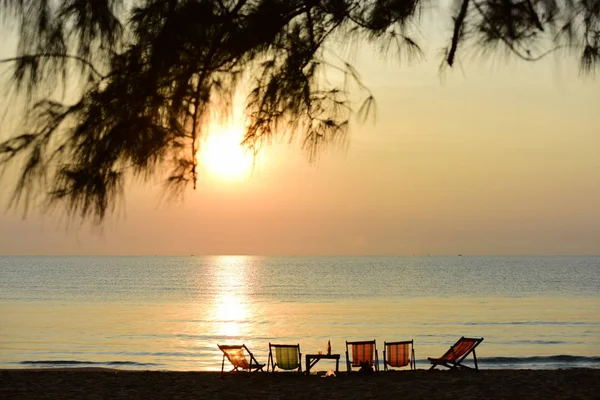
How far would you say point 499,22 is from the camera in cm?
480

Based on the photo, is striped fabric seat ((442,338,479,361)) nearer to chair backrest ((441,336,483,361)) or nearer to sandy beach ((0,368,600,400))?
chair backrest ((441,336,483,361))

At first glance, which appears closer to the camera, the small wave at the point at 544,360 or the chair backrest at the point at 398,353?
the chair backrest at the point at 398,353

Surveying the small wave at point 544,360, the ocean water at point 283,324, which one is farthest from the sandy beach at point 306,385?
the small wave at point 544,360

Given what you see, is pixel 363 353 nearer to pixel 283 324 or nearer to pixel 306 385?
pixel 306 385

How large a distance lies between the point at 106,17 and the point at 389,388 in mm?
7577

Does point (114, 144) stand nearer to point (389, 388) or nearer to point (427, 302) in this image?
point (389, 388)

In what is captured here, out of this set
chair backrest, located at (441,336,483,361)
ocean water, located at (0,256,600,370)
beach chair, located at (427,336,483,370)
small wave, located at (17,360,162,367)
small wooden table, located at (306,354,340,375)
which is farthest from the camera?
ocean water, located at (0,256,600,370)

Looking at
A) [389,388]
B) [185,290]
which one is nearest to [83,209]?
[389,388]

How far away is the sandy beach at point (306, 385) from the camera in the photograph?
1019 cm

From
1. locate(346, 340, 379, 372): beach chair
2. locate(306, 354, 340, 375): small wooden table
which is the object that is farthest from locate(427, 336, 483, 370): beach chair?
locate(306, 354, 340, 375): small wooden table

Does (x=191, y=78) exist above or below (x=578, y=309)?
above

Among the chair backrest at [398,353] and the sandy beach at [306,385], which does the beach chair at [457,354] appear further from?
the chair backrest at [398,353]

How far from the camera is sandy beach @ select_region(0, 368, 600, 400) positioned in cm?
1019

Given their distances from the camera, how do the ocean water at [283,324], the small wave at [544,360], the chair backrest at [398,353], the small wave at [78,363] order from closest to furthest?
the chair backrest at [398,353] → the small wave at [544,360] → the small wave at [78,363] → the ocean water at [283,324]
